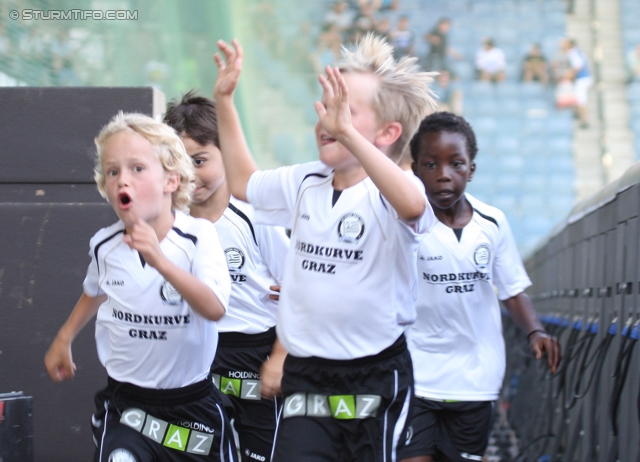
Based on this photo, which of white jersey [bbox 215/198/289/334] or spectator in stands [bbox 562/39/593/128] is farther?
spectator in stands [bbox 562/39/593/128]

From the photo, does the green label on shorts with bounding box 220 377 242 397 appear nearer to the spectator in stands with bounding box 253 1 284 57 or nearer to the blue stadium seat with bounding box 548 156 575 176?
the spectator in stands with bounding box 253 1 284 57

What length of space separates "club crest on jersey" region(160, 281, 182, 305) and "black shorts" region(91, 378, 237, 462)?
300mm

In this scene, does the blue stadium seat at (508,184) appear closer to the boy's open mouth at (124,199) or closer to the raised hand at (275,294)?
the raised hand at (275,294)

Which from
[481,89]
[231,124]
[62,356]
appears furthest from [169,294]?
[481,89]

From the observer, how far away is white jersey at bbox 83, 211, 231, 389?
3.20m

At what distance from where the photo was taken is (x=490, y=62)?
1513 cm

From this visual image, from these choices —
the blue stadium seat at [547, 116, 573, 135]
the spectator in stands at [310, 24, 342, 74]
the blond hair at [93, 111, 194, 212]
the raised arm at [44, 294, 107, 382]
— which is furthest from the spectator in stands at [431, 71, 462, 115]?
the raised arm at [44, 294, 107, 382]

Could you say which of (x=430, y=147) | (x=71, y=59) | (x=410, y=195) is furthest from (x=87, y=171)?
(x=71, y=59)

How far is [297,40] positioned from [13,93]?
30.8 ft

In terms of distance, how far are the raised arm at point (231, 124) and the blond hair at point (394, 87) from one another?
0.37m

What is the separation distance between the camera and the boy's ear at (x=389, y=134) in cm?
321

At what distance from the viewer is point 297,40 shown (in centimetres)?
1449

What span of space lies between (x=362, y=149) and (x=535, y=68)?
12926mm

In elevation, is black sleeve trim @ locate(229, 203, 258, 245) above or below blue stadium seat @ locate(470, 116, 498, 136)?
below
